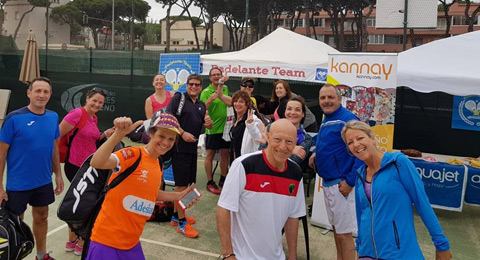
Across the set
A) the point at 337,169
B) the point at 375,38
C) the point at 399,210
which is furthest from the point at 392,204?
the point at 375,38

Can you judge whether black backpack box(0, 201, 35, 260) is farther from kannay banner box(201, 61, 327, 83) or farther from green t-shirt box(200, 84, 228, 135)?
kannay banner box(201, 61, 327, 83)

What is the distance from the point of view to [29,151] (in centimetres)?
337

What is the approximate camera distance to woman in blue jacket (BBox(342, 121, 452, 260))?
6.84 feet

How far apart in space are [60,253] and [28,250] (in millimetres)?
973

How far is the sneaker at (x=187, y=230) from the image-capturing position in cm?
457

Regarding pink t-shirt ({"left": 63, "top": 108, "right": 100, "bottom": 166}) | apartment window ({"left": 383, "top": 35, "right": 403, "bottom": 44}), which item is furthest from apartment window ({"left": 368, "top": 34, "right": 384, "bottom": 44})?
pink t-shirt ({"left": 63, "top": 108, "right": 100, "bottom": 166})

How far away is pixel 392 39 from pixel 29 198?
858 centimetres

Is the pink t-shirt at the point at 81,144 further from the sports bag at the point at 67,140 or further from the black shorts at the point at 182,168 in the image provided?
the black shorts at the point at 182,168

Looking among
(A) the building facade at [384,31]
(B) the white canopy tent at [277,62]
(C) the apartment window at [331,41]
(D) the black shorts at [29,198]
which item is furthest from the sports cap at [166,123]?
(C) the apartment window at [331,41]

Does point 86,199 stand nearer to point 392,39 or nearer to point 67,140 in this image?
point 67,140

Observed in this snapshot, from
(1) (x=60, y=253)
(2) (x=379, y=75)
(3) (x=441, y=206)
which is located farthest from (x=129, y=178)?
(3) (x=441, y=206)

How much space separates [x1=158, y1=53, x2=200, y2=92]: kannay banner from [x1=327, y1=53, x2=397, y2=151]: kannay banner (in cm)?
287

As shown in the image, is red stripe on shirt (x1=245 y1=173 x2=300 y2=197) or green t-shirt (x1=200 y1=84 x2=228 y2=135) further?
green t-shirt (x1=200 y1=84 x2=228 y2=135)

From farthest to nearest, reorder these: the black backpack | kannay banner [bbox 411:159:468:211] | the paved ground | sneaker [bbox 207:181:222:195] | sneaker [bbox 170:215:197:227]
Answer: sneaker [bbox 207:181:222:195], kannay banner [bbox 411:159:468:211], sneaker [bbox 170:215:197:227], the paved ground, the black backpack
